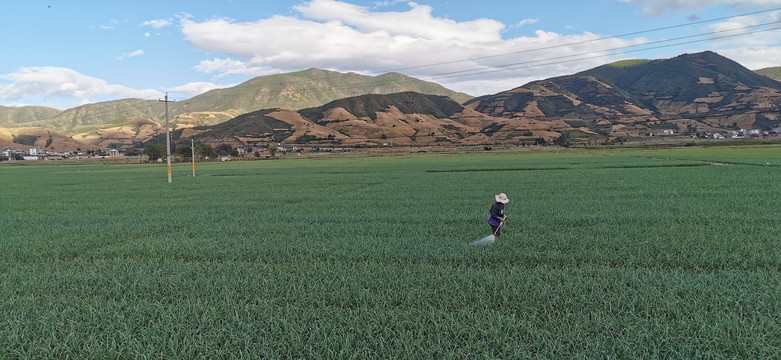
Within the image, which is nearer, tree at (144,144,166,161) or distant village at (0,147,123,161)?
tree at (144,144,166,161)

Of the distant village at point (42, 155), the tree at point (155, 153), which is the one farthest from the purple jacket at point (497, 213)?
the distant village at point (42, 155)

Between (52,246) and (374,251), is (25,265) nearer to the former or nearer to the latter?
(52,246)

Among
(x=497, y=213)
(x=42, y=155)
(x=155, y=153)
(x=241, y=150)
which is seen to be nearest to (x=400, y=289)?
(x=497, y=213)

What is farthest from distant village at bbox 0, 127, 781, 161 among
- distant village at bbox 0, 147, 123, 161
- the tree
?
the tree

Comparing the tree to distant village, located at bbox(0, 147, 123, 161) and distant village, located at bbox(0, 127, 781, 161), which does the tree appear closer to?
distant village, located at bbox(0, 127, 781, 161)

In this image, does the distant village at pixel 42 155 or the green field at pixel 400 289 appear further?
the distant village at pixel 42 155

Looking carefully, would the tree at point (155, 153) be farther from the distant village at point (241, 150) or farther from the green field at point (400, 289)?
the green field at point (400, 289)

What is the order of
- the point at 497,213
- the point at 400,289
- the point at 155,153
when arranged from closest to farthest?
1. the point at 400,289
2. the point at 497,213
3. the point at 155,153

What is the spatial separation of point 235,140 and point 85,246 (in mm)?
177651

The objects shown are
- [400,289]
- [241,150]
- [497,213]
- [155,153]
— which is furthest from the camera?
[241,150]

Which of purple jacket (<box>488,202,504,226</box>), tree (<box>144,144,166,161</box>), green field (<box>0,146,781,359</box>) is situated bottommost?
green field (<box>0,146,781,359</box>)

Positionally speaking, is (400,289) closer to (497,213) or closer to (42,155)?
(497,213)

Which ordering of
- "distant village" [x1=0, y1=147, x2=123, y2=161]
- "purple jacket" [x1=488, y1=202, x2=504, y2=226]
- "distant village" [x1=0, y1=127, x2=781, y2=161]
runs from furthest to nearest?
1. "distant village" [x1=0, y1=127, x2=781, y2=161]
2. "distant village" [x1=0, y1=147, x2=123, y2=161]
3. "purple jacket" [x1=488, y1=202, x2=504, y2=226]

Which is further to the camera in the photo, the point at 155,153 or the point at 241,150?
the point at 241,150
